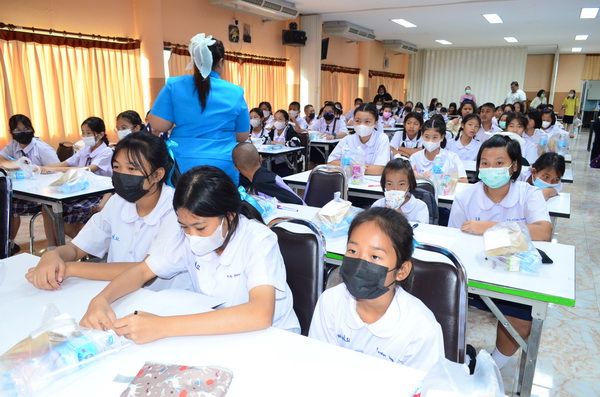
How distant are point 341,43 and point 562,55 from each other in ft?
37.7

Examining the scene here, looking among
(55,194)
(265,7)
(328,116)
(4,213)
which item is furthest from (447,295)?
(265,7)

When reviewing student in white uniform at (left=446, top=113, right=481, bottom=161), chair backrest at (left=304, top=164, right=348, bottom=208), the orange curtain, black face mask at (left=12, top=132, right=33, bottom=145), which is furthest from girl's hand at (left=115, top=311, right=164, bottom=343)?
the orange curtain

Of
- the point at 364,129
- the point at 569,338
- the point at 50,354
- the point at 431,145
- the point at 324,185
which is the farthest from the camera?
the point at 364,129

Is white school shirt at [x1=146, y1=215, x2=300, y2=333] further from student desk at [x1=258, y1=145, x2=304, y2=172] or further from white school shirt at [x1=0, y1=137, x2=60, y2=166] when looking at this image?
student desk at [x1=258, y1=145, x2=304, y2=172]

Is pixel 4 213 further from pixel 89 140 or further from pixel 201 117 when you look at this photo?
pixel 89 140

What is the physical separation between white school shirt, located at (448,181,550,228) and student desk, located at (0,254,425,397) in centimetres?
162

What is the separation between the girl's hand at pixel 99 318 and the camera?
1.23 metres

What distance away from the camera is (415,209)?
2580 millimetres

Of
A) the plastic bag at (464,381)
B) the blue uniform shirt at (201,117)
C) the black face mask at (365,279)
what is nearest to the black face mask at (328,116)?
the blue uniform shirt at (201,117)

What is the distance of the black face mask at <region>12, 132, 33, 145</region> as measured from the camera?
13.3 ft

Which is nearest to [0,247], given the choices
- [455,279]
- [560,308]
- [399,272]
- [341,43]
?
[399,272]

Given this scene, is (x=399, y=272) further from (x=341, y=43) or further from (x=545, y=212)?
(x=341, y=43)

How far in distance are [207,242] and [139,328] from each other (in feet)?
1.24

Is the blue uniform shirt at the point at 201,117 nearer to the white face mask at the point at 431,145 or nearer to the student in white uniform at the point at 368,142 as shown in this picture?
the student in white uniform at the point at 368,142
